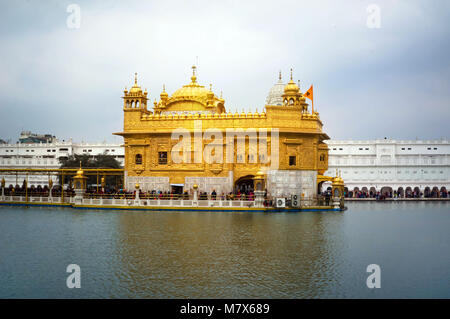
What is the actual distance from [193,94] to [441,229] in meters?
22.1

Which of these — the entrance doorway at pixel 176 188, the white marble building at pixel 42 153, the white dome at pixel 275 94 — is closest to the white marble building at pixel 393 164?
the white dome at pixel 275 94

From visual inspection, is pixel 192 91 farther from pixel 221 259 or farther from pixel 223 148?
pixel 221 259

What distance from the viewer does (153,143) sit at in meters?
36.2

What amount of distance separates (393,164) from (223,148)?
4287 cm

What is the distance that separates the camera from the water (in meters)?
11.5

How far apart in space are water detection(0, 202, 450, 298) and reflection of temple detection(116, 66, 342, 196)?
1134 centimetres

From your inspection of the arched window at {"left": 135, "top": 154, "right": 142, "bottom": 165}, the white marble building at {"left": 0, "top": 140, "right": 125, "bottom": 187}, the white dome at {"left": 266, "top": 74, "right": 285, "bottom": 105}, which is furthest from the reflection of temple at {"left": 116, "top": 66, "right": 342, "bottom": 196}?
the white marble building at {"left": 0, "top": 140, "right": 125, "bottom": 187}

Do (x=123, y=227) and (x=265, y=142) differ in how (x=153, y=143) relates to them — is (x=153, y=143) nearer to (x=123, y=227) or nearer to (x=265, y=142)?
(x=265, y=142)

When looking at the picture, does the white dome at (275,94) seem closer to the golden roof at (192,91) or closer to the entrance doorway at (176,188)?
the golden roof at (192,91)

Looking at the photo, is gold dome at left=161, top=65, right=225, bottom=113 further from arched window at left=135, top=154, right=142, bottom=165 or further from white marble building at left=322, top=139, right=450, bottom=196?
white marble building at left=322, top=139, right=450, bottom=196

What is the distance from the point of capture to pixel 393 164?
70.0 metres

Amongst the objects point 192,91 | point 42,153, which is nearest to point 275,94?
point 192,91

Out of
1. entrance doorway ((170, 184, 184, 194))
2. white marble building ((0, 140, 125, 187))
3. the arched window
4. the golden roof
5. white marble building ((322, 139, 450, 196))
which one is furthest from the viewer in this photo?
white marble building ((0, 140, 125, 187))
